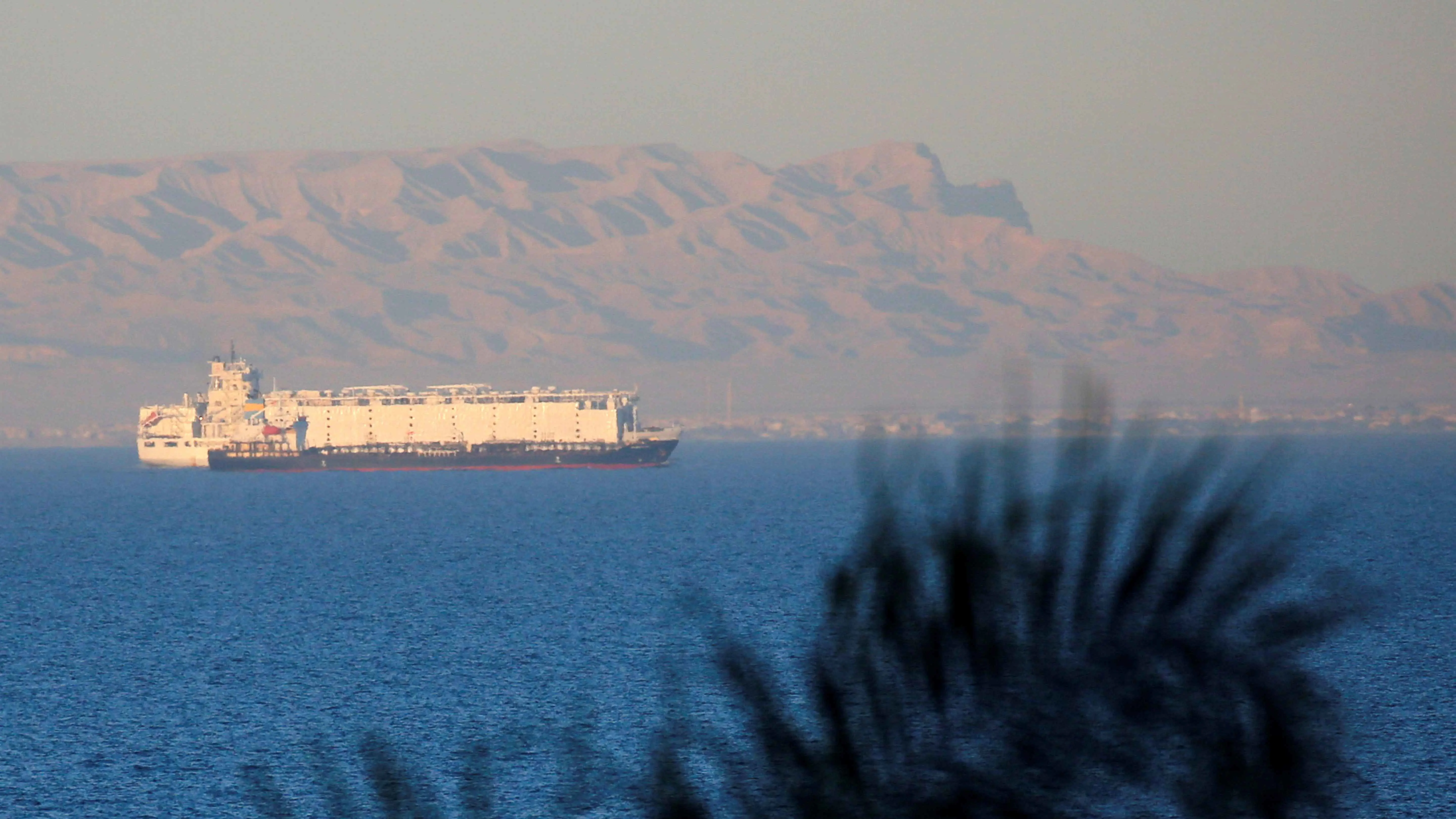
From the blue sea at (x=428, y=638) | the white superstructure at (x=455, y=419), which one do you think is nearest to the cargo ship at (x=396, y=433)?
the white superstructure at (x=455, y=419)

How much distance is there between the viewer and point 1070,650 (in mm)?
4340

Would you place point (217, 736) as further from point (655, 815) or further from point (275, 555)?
point (275, 555)

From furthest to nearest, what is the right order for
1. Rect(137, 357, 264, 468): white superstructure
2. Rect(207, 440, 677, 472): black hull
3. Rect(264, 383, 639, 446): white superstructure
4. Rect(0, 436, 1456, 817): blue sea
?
Rect(137, 357, 264, 468): white superstructure, Rect(264, 383, 639, 446): white superstructure, Rect(207, 440, 677, 472): black hull, Rect(0, 436, 1456, 817): blue sea

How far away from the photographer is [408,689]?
139 feet

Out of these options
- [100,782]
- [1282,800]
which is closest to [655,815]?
[1282,800]

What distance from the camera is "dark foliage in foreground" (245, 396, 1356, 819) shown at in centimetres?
411

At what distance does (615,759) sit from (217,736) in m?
9.97

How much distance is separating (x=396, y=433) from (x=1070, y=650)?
171 metres

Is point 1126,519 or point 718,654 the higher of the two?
point 1126,519

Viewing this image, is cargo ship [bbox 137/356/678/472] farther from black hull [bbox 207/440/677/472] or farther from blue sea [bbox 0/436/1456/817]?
blue sea [bbox 0/436/1456/817]

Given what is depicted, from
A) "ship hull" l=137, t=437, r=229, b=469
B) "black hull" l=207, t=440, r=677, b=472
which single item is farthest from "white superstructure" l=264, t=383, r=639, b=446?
"ship hull" l=137, t=437, r=229, b=469

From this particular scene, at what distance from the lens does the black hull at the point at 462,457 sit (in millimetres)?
Result: 165000

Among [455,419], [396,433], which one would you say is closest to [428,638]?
[455,419]

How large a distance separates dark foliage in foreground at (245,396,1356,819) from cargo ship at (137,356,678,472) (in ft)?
524
